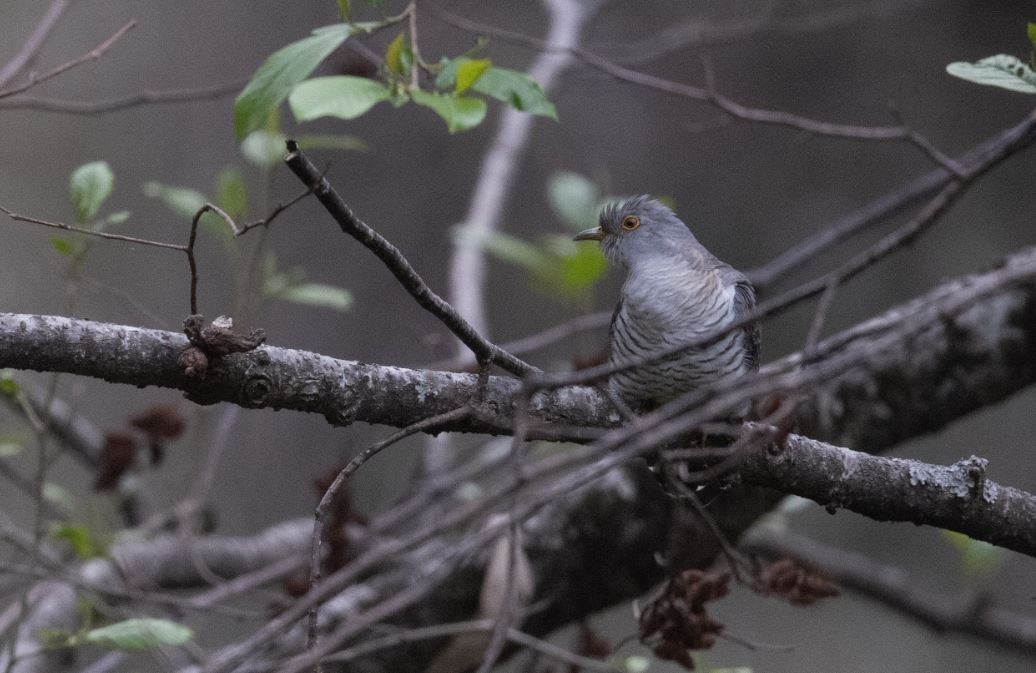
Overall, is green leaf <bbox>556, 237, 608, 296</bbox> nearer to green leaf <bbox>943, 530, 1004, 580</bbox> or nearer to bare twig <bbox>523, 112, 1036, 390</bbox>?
bare twig <bbox>523, 112, 1036, 390</bbox>

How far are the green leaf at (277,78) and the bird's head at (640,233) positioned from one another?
3.17ft

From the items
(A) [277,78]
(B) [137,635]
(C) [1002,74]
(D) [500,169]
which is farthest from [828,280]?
(D) [500,169]

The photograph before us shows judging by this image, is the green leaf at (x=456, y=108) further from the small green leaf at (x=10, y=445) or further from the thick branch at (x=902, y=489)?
the small green leaf at (x=10, y=445)

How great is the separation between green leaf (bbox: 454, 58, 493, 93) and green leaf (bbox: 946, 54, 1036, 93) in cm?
66

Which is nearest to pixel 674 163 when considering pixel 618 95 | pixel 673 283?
pixel 618 95

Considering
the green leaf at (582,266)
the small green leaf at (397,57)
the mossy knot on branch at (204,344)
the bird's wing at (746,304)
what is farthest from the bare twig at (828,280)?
the green leaf at (582,266)

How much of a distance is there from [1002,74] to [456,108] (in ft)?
2.58

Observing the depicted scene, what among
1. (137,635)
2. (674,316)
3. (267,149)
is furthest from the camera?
(267,149)

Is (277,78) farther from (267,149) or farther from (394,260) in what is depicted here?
(267,149)

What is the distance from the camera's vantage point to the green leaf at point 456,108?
133 cm

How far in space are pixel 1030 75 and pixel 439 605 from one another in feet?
6.26

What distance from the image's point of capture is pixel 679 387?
6.16ft

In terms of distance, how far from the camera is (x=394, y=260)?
1310mm

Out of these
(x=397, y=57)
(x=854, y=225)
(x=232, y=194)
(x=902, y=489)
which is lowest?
(x=902, y=489)
